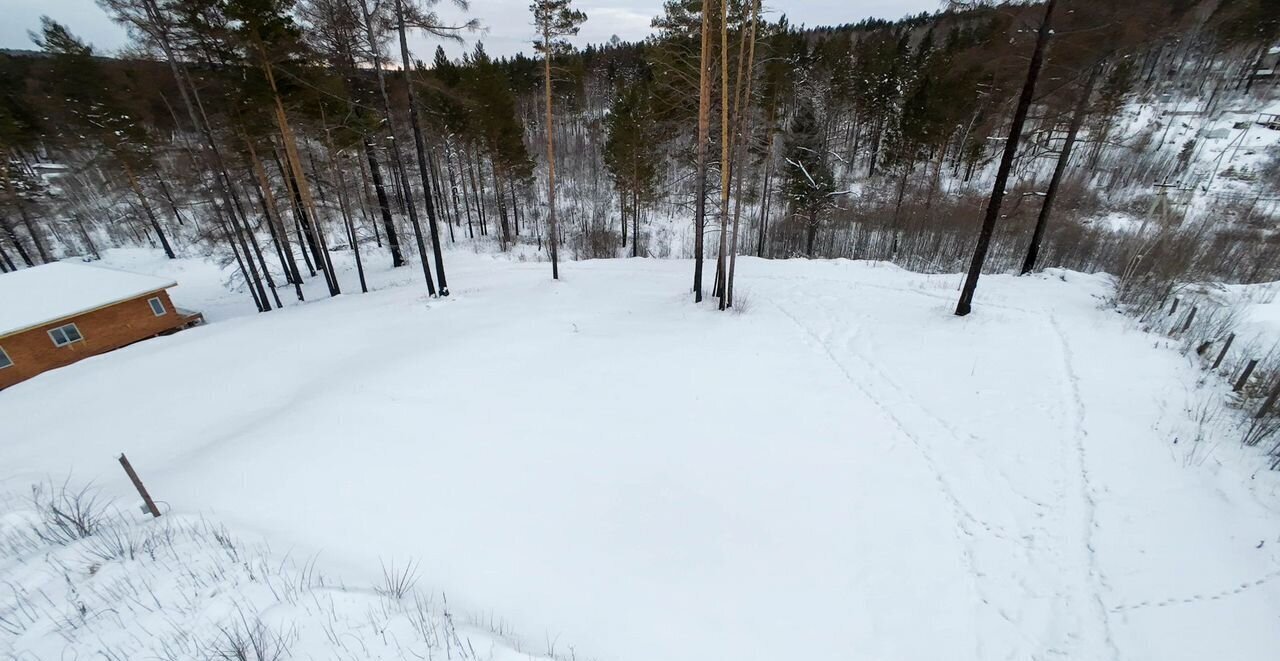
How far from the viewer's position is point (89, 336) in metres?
16.5

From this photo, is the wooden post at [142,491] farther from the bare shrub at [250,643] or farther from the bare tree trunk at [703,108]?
the bare tree trunk at [703,108]

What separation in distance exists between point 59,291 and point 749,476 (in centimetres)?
2527

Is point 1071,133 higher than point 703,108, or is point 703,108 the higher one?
point 703,108

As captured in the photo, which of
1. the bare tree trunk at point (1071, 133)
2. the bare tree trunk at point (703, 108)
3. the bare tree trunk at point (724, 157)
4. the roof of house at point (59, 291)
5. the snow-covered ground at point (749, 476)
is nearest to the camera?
the snow-covered ground at point (749, 476)

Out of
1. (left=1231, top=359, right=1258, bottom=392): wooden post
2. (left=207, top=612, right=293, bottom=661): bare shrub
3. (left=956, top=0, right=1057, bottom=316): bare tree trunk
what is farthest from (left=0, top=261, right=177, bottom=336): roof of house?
(left=1231, top=359, right=1258, bottom=392): wooden post

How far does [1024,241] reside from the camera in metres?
23.1

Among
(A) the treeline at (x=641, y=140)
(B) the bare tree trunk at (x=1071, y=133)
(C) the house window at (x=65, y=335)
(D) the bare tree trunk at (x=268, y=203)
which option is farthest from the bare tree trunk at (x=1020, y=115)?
(C) the house window at (x=65, y=335)

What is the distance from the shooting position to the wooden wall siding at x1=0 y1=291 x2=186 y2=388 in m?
15.0

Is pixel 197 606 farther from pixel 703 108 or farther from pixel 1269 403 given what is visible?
pixel 1269 403

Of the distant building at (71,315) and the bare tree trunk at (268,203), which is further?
the bare tree trunk at (268,203)

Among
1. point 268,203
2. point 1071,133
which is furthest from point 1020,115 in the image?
point 268,203

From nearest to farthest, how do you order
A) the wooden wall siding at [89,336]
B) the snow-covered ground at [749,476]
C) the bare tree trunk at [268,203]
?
the snow-covered ground at [749,476], the wooden wall siding at [89,336], the bare tree trunk at [268,203]

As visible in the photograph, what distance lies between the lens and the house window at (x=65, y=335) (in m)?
15.7

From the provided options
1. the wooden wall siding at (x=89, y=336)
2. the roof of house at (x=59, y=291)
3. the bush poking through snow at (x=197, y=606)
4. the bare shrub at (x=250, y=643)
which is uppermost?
the bare shrub at (x=250, y=643)
